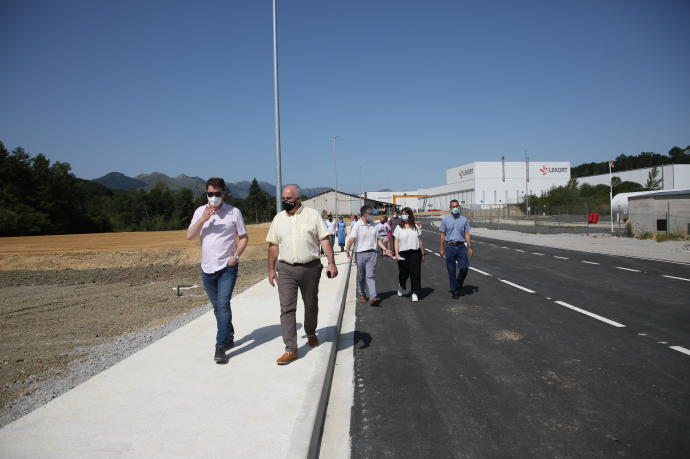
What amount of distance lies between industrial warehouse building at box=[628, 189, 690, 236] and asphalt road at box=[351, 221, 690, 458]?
55.1 ft

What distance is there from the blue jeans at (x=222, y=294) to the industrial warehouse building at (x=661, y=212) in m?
25.0

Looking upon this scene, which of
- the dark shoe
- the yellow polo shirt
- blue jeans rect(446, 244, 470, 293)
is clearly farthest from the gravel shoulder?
blue jeans rect(446, 244, 470, 293)

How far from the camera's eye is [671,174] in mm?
81812

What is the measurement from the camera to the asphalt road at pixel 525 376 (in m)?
3.29

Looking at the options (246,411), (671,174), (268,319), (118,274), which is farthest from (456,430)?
(671,174)

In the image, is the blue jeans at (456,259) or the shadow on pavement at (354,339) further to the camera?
the blue jeans at (456,259)

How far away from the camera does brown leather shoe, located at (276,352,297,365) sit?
188 inches

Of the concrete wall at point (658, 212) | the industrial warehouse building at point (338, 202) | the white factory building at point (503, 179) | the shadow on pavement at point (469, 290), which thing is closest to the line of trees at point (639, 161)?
the white factory building at point (503, 179)

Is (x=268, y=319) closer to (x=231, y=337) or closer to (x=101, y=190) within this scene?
(x=231, y=337)

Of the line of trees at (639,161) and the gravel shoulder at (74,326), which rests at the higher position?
the line of trees at (639,161)

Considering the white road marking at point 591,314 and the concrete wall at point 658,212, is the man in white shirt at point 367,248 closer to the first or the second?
the white road marking at point 591,314

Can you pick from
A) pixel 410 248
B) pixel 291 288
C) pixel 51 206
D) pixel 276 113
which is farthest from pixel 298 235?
pixel 51 206

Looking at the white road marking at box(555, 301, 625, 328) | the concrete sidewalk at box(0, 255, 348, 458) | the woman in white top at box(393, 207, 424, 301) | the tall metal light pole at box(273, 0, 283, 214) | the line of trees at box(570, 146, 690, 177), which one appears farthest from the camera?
the line of trees at box(570, 146, 690, 177)

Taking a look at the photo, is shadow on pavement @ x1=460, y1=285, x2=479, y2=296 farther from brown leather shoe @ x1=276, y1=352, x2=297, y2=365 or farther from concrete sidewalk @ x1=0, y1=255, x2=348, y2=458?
brown leather shoe @ x1=276, y1=352, x2=297, y2=365
